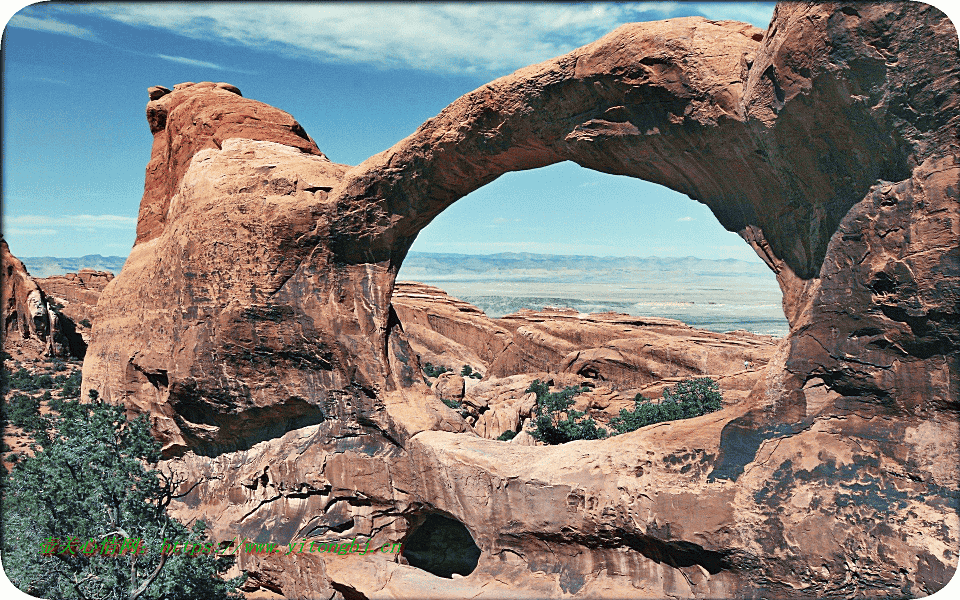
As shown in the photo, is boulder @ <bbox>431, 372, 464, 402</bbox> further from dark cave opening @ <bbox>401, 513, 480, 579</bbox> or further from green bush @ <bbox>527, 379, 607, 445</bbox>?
dark cave opening @ <bbox>401, 513, 480, 579</bbox>

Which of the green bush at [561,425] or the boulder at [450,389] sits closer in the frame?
the green bush at [561,425]

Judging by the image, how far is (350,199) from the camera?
9531 millimetres

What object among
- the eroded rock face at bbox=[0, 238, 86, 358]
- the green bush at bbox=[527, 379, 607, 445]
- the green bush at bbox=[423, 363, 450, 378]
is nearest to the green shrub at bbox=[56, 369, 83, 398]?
the eroded rock face at bbox=[0, 238, 86, 358]

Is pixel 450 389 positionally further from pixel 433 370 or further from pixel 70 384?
pixel 70 384

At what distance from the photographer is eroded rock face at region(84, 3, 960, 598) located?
5.48m

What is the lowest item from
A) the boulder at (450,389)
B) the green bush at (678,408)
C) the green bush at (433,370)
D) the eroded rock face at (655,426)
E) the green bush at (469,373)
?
the green bush at (469,373)

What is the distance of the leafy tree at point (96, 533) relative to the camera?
8.03m

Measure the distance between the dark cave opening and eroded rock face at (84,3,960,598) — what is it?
2.38 metres

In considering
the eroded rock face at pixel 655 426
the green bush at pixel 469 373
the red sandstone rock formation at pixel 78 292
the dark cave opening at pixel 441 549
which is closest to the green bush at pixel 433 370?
the green bush at pixel 469 373

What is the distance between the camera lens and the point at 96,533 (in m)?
8.41

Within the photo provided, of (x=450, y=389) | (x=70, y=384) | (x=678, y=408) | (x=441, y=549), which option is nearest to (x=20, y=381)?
(x=70, y=384)

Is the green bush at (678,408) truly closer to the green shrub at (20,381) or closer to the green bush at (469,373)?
the green bush at (469,373)

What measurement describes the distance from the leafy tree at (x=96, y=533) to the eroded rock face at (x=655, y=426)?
1325 millimetres

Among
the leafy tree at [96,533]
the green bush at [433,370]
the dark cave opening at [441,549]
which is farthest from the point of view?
the green bush at [433,370]
